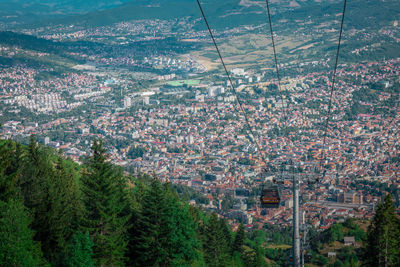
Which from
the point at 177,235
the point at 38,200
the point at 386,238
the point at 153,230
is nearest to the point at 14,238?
the point at 38,200

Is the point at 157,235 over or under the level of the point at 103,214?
under

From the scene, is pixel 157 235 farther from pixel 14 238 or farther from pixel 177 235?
pixel 14 238

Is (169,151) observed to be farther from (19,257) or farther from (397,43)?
(397,43)

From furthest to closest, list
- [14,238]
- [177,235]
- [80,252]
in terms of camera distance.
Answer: [177,235], [80,252], [14,238]

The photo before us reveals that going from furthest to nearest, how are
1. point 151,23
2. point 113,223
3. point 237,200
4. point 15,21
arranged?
point 15,21 → point 151,23 → point 237,200 → point 113,223

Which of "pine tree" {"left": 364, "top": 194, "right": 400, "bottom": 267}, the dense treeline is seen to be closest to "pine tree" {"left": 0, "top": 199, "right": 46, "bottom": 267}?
the dense treeline

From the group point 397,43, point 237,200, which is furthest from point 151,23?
point 237,200

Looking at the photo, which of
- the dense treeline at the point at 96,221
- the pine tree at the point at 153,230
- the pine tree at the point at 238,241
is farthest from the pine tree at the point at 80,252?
the pine tree at the point at 238,241
